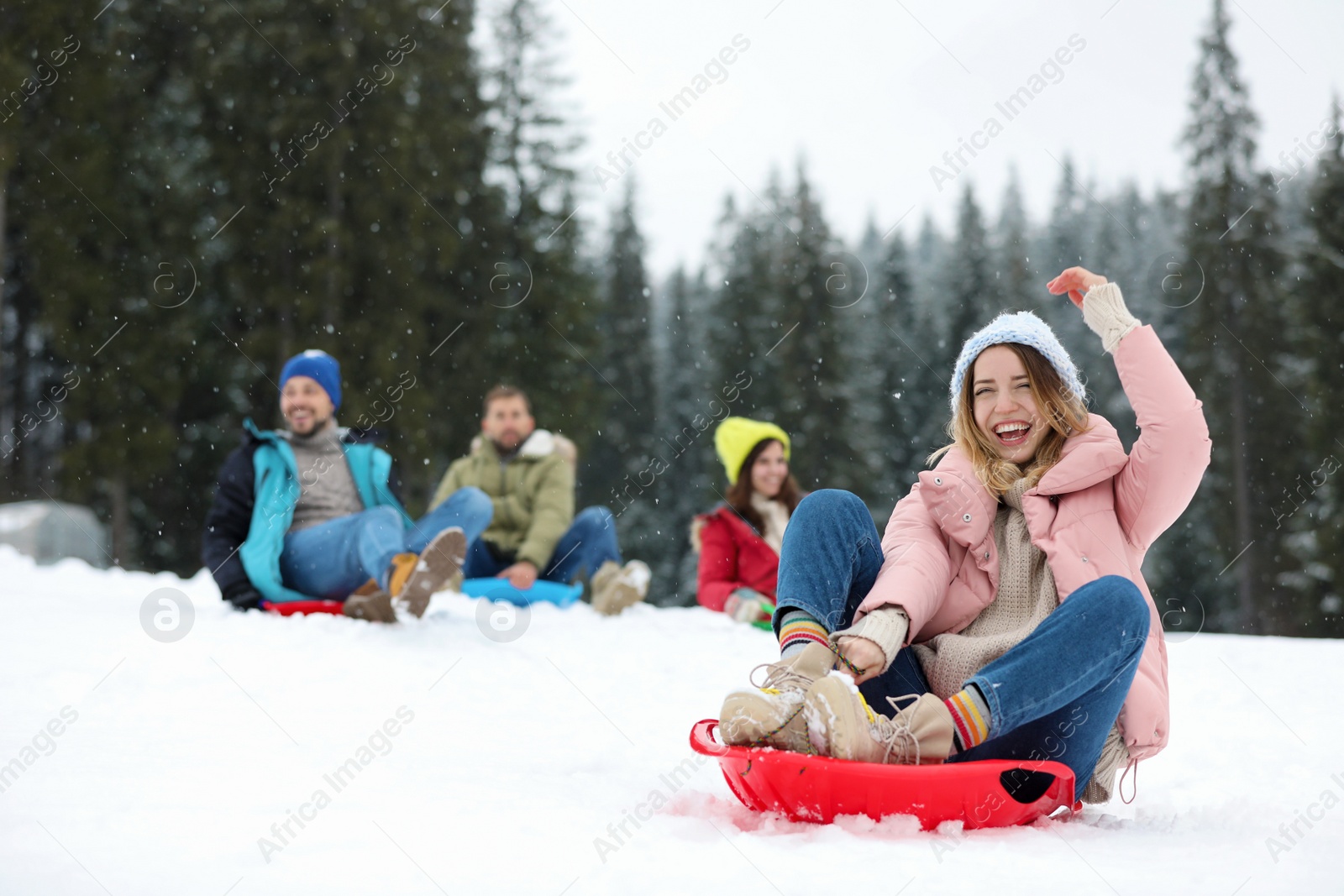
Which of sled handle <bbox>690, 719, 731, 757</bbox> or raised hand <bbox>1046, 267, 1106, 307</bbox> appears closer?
sled handle <bbox>690, 719, 731, 757</bbox>

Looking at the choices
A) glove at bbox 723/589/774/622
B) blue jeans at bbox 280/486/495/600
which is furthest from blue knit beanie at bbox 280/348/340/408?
glove at bbox 723/589/774/622

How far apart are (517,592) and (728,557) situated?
107 cm

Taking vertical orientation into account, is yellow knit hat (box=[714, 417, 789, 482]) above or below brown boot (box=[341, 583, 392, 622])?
above

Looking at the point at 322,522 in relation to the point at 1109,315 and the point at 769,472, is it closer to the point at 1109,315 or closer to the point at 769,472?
the point at 769,472

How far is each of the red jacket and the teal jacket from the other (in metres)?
1.60

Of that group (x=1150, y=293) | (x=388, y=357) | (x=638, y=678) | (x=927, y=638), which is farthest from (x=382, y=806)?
(x=1150, y=293)

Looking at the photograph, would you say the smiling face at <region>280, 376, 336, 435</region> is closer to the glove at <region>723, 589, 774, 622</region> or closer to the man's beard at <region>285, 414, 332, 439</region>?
the man's beard at <region>285, 414, 332, 439</region>

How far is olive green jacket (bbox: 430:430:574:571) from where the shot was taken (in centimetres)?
564

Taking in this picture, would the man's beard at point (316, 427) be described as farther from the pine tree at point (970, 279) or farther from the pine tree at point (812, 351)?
the pine tree at point (970, 279)

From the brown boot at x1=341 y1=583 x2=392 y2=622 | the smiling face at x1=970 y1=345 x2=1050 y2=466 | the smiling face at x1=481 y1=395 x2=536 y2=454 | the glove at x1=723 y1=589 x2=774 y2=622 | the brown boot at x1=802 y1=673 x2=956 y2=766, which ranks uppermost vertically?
the smiling face at x1=970 y1=345 x2=1050 y2=466

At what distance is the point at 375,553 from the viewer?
13.2 ft

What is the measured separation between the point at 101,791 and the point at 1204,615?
22.1 m

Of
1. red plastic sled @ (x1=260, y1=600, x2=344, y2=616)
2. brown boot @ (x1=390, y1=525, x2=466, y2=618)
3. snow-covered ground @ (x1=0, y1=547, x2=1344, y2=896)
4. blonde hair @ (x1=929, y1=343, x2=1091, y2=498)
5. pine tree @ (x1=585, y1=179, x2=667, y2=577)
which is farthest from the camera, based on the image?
pine tree @ (x1=585, y1=179, x2=667, y2=577)

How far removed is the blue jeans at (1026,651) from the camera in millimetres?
1758
